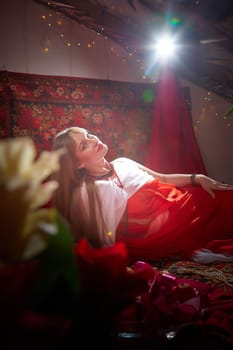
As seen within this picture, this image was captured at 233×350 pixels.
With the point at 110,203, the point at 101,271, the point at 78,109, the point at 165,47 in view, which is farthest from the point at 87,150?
the point at 165,47

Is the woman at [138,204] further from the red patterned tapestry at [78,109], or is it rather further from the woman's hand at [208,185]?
the red patterned tapestry at [78,109]

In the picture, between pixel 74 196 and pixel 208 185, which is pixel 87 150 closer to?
pixel 74 196

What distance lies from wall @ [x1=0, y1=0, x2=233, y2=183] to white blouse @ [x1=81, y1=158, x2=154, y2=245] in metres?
0.97

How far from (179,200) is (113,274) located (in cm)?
124

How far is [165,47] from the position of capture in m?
2.11

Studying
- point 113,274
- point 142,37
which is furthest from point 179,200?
point 113,274

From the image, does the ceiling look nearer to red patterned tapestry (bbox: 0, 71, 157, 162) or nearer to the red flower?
red patterned tapestry (bbox: 0, 71, 157, 162)

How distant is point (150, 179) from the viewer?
5.51 feet

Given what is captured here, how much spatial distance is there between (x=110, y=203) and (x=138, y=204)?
0.82 ft

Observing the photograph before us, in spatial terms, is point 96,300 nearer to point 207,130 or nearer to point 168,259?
point 168,259

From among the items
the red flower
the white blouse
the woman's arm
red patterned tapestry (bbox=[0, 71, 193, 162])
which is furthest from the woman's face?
the red flower

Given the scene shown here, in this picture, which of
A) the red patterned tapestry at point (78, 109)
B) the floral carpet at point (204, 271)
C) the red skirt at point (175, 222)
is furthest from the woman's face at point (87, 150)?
the red patterned tapestry at point (78, 109)

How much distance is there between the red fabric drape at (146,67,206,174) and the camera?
2.41 m

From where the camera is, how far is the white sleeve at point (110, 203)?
4.22 ft
